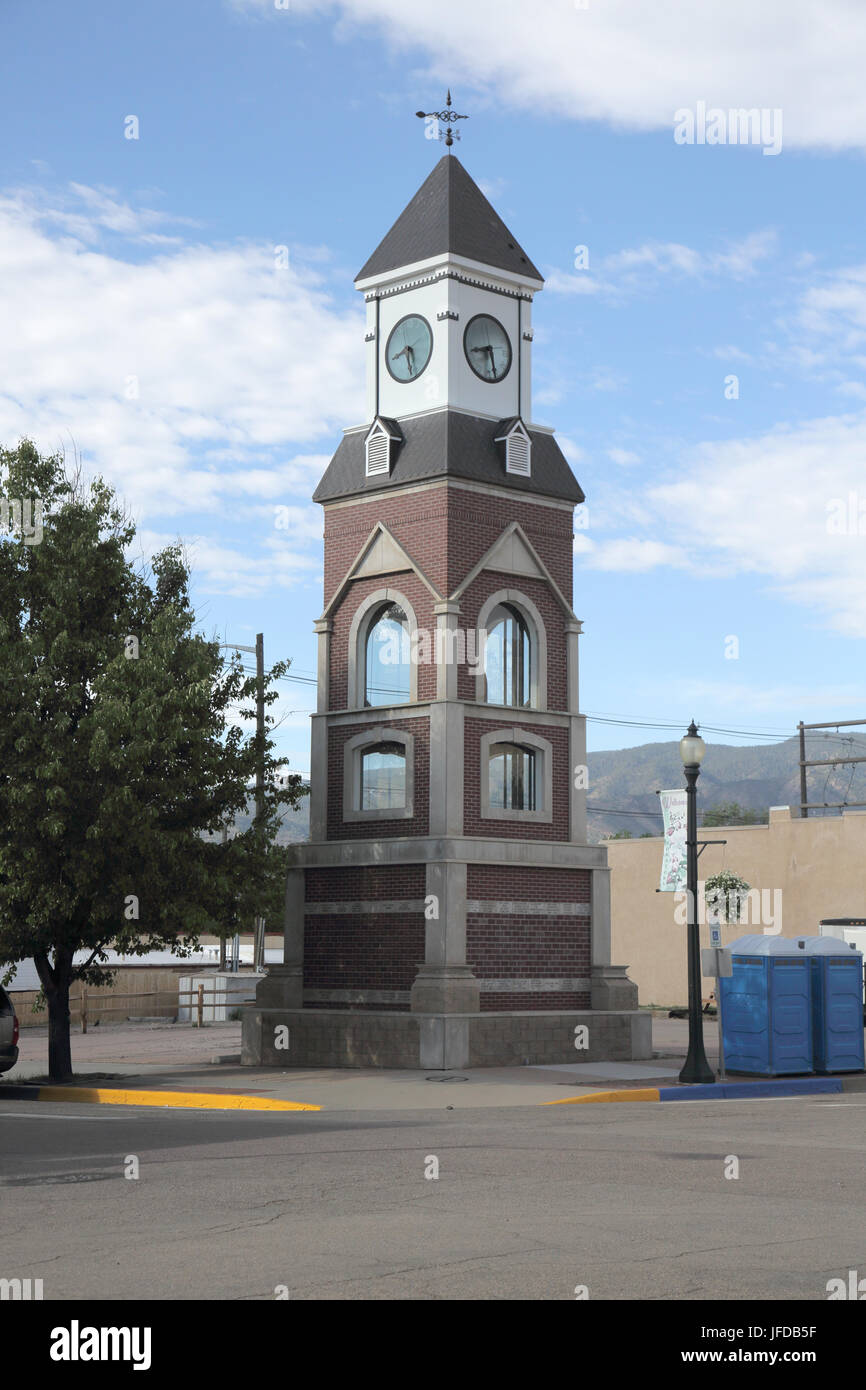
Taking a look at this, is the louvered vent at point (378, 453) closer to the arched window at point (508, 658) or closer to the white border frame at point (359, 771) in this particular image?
the arched window at point (508, 658)

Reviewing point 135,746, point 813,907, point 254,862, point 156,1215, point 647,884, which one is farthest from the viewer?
point 647,884

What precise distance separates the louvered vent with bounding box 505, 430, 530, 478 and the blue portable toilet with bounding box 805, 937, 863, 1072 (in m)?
9.24

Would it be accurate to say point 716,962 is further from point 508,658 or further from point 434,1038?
point 508,658

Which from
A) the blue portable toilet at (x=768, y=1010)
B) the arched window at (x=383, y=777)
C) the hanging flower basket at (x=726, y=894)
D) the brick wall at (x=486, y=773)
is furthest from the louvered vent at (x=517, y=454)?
the hanging flower basket at (x=726, y=894)

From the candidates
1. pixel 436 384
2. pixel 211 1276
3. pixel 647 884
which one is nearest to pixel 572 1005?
pixel 436 384

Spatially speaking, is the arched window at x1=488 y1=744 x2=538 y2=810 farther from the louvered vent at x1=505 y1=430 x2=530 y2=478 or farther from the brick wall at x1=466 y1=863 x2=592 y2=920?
the louvered vent at x1=505 y1=430 x2=530 y2=478

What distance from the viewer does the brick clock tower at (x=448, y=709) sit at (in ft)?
83.1

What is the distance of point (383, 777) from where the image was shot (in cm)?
2669

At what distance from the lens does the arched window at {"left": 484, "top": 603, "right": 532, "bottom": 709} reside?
26.5 meters

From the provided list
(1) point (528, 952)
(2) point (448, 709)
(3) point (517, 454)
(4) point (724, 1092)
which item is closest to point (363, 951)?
(1) point (528, 952)

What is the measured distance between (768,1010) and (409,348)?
41.9 feet
